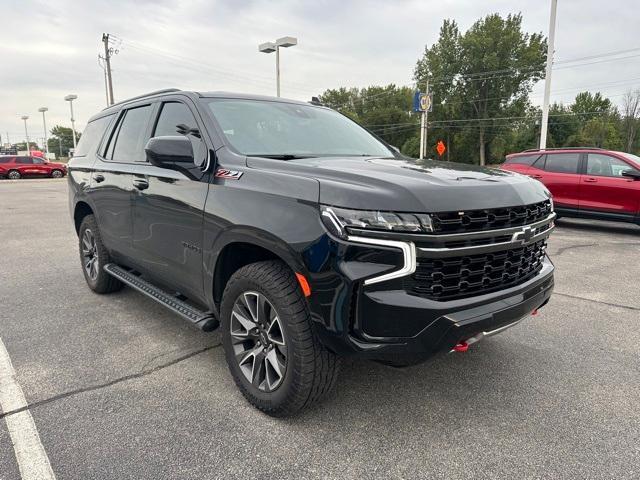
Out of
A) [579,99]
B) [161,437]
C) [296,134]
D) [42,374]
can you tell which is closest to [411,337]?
[161,437]

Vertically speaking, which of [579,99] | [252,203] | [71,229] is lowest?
[71,229]

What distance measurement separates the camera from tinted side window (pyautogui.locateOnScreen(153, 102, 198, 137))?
3.41 m

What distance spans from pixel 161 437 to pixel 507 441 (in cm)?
181

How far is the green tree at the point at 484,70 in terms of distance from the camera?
56.0 m

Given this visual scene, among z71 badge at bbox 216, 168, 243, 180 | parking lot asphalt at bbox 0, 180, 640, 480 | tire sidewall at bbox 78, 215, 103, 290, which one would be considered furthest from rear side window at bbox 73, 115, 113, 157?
z71 badge at bbox 216, 168, 243, 180

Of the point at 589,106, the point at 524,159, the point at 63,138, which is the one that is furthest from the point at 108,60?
the point at 63,138

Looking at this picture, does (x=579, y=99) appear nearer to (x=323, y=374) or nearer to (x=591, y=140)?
(x=591, y=140)

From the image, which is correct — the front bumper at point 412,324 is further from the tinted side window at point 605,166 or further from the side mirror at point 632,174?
the tinted side window at point 605,166

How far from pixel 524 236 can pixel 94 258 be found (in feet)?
14.0

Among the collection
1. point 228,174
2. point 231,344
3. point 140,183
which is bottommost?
point 231,344

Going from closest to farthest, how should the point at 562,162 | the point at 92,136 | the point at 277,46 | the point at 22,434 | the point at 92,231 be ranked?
the point at 22,434, the point at 92,231, the point at 92,136, the point at 562,162, the point at 277,46

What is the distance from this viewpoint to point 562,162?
9961 mm

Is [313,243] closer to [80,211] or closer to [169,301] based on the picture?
[169,301]

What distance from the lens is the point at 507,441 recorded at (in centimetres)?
247
